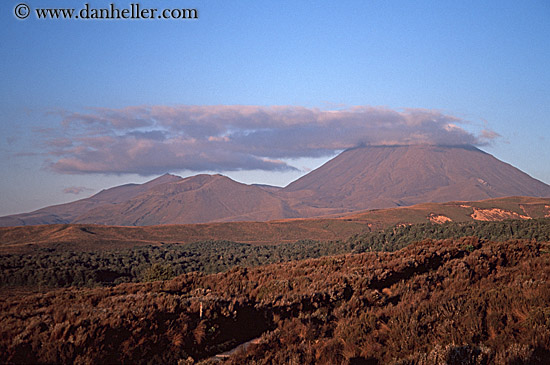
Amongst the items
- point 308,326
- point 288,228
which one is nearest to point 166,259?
point 308,326

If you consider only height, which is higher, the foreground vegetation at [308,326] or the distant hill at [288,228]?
the foreground vegetation at [308,326]

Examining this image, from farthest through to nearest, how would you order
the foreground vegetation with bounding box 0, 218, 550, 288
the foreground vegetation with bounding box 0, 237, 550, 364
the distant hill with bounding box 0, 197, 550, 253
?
the distant hill with bounding box 0, 197, 550, 253, the foreground vegetation with bounding box 0, 218, 550, 288, the foreground vegetation with bounding box 0, 237, 550, 364

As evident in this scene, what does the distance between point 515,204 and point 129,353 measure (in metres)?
90.1

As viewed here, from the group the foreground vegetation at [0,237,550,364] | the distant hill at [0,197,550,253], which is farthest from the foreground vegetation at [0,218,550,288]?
the distant hill at [0,197,550,253]

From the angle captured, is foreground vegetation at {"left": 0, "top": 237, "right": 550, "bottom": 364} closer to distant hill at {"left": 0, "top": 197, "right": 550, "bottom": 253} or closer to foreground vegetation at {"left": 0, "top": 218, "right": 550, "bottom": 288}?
foreground vegetation at {"left": 0, "top": 218, "right": 550, "bottom": 288}

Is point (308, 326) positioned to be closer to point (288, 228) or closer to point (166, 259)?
point (166, 259)

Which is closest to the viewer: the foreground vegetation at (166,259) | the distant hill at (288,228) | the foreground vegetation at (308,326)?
the foreground vegetation at (308,326)

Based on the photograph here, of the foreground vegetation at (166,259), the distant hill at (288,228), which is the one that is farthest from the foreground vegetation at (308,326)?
the distant hill at (288,228)

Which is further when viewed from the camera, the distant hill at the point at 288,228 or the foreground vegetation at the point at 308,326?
the distant hill at the point at 288,228

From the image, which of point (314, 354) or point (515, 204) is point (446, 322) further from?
point (515, 204)

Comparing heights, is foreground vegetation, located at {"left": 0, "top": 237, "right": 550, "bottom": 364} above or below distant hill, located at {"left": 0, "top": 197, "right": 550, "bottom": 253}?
above

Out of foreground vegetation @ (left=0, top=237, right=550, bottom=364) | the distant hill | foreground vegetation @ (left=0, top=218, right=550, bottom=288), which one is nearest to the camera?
foreground vegetation @ (left=0, top=237, right=550, bottom=364)

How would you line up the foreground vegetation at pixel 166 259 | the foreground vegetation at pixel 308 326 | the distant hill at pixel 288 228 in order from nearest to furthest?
the foreground vegetation at pixel 308 326, the foreground vegetation at pixel 166 259, the distant hill at pixel 288 228

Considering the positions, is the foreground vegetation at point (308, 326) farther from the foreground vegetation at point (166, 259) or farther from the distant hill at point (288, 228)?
the distant hill at point (288, 228)
